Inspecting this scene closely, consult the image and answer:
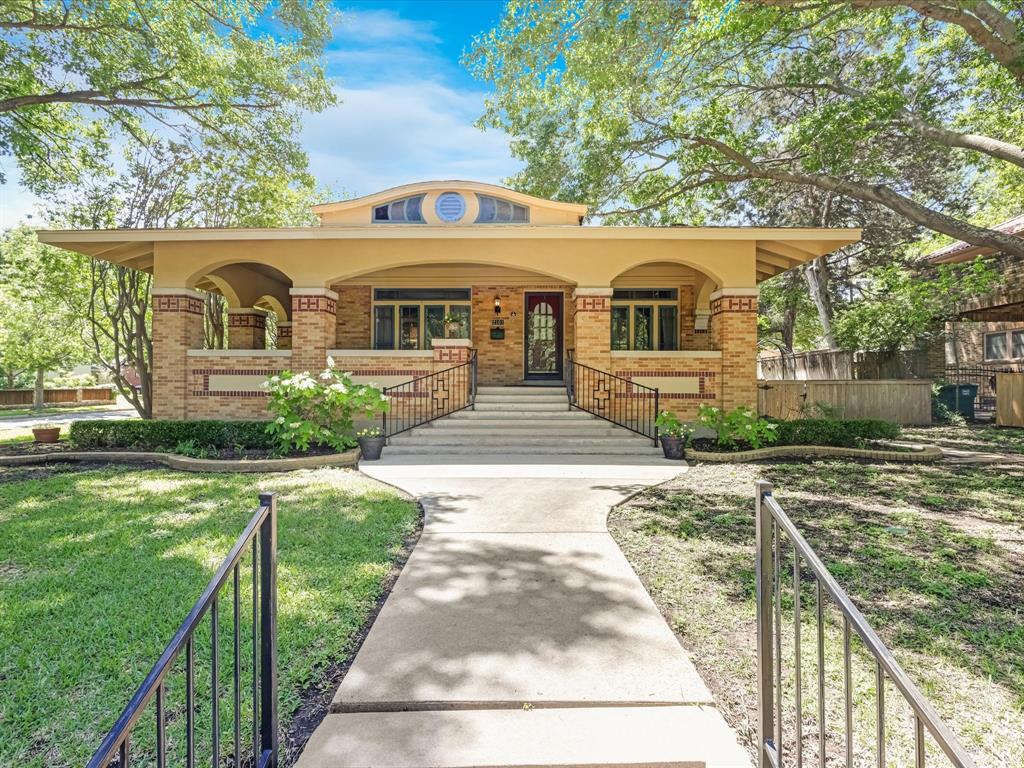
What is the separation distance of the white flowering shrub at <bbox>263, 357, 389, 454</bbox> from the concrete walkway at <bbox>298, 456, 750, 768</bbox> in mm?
4574

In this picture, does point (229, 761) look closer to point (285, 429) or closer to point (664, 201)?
point (285, 429)

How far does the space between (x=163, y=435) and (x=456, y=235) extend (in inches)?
249

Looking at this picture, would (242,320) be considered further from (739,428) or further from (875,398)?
(875,398)

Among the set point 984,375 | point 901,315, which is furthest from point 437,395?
point 984,375

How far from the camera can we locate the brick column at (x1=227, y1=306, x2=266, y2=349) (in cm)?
1425

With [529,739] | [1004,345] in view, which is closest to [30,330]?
[529,739]

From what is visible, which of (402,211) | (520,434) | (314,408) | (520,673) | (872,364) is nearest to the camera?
(520,673)

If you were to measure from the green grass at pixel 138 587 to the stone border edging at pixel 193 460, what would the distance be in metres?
1.21

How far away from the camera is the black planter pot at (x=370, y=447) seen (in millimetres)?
8273

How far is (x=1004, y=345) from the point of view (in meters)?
17.7

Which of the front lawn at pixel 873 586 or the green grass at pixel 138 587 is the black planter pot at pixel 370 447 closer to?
the green grass at pixel 138 587

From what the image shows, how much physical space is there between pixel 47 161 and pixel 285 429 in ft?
28.5

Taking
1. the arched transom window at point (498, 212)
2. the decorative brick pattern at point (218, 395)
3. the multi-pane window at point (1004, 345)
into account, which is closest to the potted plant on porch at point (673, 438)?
the arched transom window at point (498, 212)

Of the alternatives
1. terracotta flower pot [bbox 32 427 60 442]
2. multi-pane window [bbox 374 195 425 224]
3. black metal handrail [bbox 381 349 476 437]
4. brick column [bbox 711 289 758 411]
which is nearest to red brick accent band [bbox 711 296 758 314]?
brick column [bbox 711 289 758 411]
